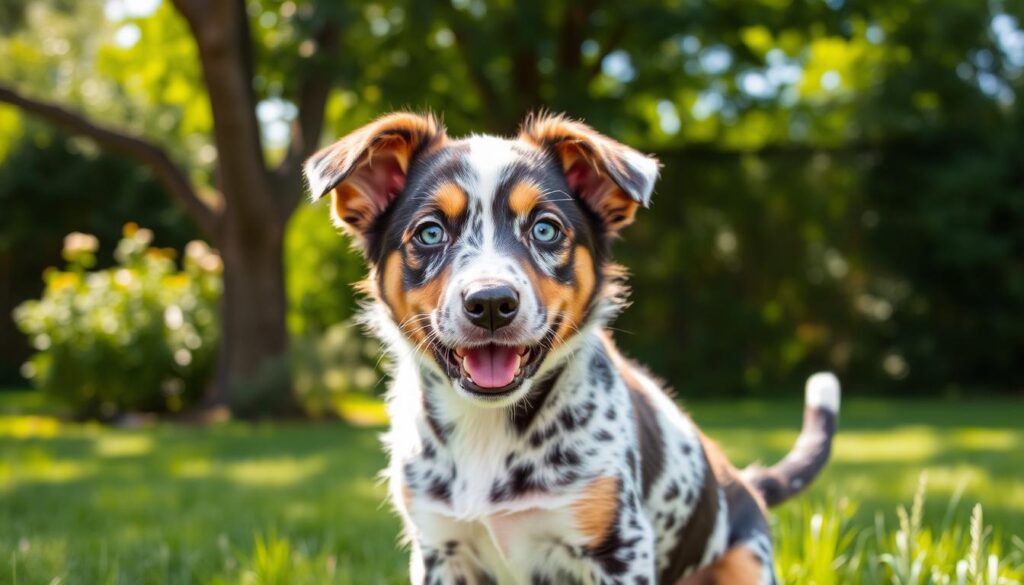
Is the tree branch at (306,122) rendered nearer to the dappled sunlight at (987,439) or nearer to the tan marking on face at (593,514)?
the dappled sunlight at (987,439)

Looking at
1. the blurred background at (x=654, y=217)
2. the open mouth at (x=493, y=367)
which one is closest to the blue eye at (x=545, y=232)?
the open mouth at (x=493, y=367)

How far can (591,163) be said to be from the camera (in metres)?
3.58

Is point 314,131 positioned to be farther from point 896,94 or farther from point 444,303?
point 444,303

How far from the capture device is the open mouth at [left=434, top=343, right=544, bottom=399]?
3154mm

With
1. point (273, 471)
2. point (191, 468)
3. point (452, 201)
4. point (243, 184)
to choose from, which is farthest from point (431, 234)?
point (243, 184)

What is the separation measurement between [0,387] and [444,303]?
20534mm

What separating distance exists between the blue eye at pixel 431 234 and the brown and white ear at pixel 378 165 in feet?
1.03

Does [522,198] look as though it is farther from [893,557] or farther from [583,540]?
[893,557]

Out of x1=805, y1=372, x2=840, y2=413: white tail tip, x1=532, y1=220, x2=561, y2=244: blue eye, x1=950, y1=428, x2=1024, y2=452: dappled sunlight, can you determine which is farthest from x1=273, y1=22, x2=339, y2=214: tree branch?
x1=532, y1=220, x2=561, y2=244: blue eye

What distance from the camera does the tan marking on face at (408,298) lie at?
3262mm

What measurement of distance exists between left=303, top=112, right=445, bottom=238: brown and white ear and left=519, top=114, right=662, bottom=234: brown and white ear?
38cm

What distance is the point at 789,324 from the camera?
16.9 meters

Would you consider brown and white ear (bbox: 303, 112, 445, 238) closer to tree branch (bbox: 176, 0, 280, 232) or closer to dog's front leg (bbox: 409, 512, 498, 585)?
dog's front leg (bbox: 409, 512, 498, 585)

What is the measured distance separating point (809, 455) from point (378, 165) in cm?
205
